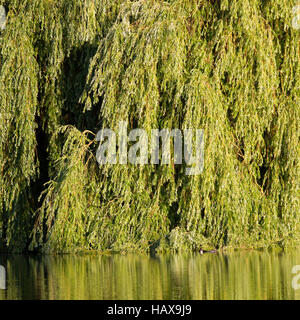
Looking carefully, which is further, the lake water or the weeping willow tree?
the weeping willow tree

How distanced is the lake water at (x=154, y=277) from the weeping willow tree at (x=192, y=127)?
0.48 meters

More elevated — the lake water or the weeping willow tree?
the weeping willow tree

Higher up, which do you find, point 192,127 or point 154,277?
point 192,127

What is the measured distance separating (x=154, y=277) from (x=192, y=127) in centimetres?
277

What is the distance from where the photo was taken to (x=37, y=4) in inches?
539

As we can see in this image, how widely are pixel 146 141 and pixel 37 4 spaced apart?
3262mm

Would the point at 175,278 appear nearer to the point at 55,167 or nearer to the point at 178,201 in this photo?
the point at 178,201

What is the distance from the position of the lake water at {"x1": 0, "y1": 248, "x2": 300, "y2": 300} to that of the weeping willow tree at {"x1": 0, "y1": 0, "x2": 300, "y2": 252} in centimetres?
48

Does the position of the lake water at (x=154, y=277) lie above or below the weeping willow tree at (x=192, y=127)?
below

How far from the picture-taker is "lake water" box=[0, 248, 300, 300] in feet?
29.4

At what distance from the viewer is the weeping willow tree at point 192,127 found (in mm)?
12078

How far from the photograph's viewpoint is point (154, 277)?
10.1 m

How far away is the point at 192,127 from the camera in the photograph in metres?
12.0

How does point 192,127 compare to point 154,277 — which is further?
point 192,127
